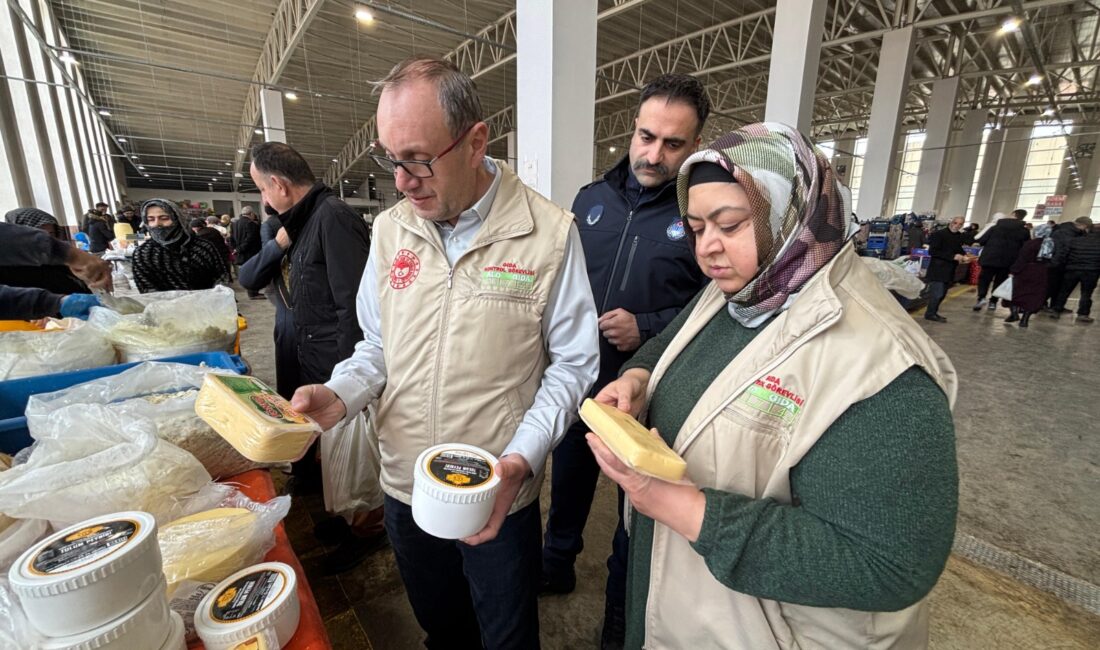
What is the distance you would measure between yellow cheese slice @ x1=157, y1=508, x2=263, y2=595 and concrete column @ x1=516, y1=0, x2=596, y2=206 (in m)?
2.92

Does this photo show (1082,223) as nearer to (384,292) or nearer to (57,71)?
(384,292)

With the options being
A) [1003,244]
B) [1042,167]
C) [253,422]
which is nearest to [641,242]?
[253,422]

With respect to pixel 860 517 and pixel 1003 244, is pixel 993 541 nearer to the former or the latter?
pixel 860 517

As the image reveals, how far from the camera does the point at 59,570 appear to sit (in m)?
0.54

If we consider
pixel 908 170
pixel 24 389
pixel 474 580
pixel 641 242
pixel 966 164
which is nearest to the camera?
pixel 474 580

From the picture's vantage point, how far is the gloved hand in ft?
6.21

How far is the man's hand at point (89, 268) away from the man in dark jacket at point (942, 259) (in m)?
8.91

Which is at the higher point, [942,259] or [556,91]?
[556,91]

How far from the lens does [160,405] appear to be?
3.68 feet

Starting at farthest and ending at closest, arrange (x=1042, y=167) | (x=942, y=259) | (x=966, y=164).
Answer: (x=1042, y=167)
(x=966, y=164)
(x=942, y=259)

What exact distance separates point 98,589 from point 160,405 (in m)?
0.74

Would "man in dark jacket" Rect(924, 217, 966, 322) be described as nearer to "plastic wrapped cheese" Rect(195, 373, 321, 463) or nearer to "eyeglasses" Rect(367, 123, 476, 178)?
"eyeglasses" Rect(367, 123, 476, 178)

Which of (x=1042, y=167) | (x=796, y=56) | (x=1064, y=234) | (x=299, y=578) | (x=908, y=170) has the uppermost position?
(x=908, y=170)

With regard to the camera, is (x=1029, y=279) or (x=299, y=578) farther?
(x=1029, y=279)
